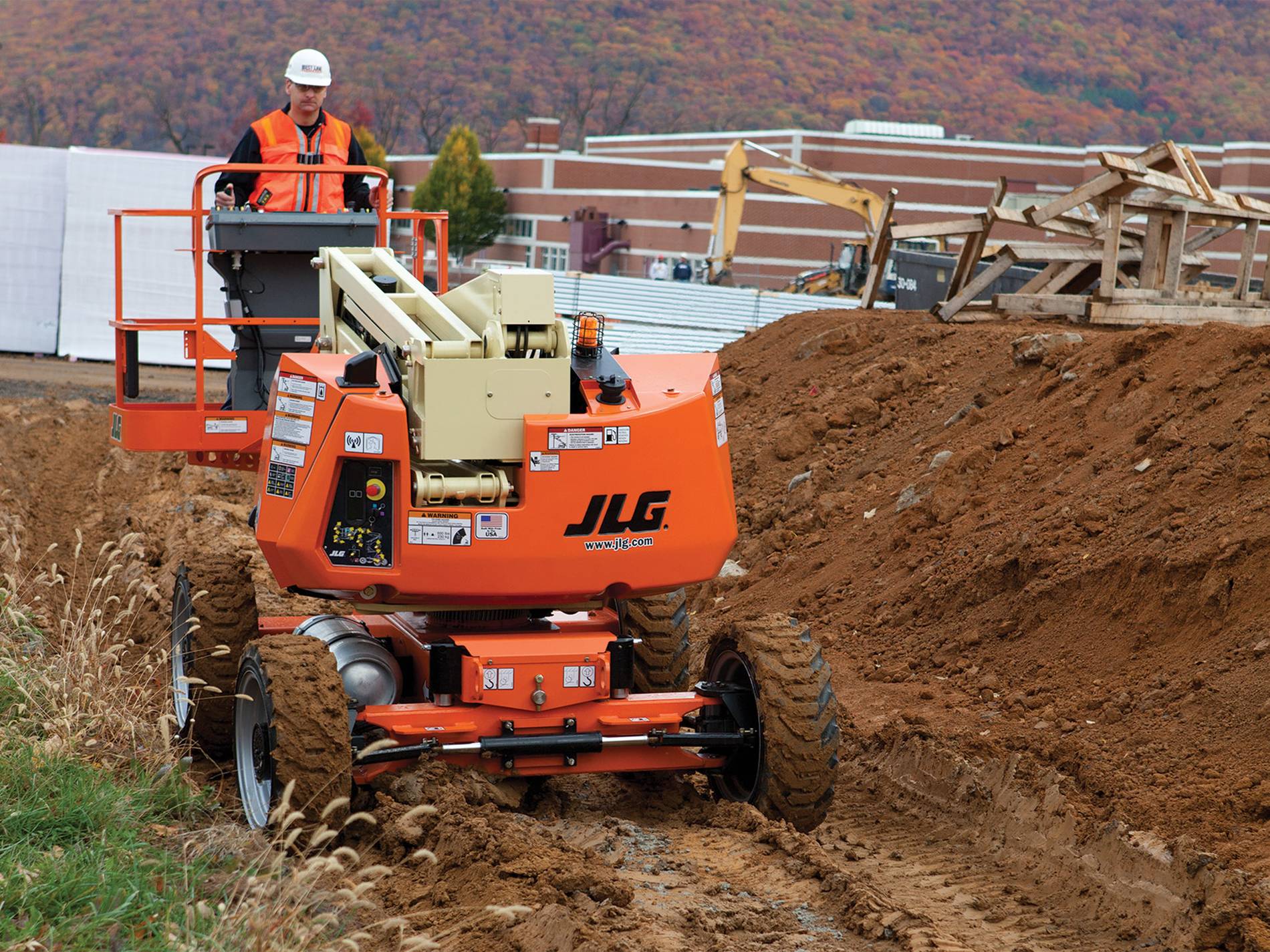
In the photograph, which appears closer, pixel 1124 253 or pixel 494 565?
pixel 494 565

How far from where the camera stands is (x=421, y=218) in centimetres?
873

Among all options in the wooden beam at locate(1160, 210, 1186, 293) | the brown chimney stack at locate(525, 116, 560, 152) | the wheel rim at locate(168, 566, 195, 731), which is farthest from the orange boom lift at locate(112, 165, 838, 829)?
the brown chimney stack at locate(525, 116, 560, 152)

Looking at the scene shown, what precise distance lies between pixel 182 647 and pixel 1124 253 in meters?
10.6

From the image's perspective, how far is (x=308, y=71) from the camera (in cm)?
828

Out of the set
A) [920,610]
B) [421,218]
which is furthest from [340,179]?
[920,610]

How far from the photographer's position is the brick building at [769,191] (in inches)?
2495

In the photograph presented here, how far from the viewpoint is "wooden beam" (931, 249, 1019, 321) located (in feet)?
44.1

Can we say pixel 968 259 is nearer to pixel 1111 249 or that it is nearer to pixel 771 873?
pixel 1111 249

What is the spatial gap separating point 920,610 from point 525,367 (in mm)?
→ 4040

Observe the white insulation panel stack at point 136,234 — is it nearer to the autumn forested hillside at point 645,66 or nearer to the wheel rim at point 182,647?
the wheel rim at point 182,647

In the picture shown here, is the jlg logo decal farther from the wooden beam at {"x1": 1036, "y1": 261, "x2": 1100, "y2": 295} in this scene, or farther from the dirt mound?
the wooden beam at {"x1": 1036, "y1": 261, "x2": 1100, "y2": 295}

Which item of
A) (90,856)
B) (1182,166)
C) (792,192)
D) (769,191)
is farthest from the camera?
(769,191)

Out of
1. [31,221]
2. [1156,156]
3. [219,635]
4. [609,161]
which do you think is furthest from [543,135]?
[219,635]

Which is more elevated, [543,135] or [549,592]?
[543,135]
